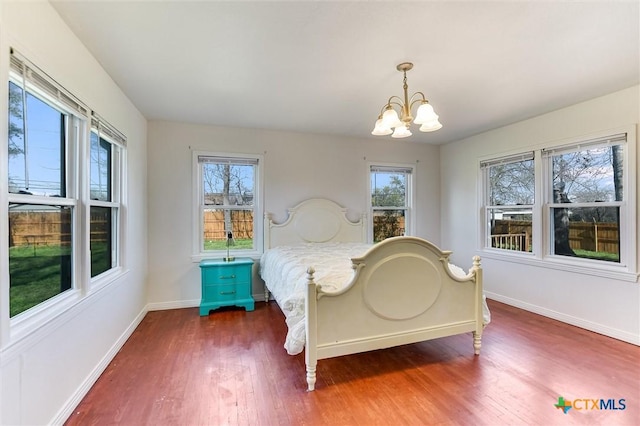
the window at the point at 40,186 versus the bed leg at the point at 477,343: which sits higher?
the window at the point at 40,186

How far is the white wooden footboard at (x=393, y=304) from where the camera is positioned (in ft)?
6.71

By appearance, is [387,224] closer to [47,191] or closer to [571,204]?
[571,204]

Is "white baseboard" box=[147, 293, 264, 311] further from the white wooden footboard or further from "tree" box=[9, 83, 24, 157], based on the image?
"tree" box=[9, 83, 24, 157]

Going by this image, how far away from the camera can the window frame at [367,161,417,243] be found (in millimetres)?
4699

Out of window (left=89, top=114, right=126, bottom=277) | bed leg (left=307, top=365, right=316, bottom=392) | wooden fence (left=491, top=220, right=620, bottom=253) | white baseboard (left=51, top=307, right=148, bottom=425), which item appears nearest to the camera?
white baseboard (left=51, top=307, right=148, bottom=425)

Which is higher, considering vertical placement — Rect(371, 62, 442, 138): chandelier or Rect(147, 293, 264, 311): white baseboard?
Rect(371, 62, 442, 138): chandelier

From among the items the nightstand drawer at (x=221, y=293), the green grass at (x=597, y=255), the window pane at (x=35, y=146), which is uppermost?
the window pane at (x=35, y=146)

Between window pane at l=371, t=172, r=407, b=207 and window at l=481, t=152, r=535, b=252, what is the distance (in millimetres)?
1245

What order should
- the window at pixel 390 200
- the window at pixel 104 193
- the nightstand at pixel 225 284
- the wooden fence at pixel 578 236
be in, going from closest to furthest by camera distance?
the window at pixel 104 193, the wooden fence at pixel 578 236, the nightstand at pixel 225 284, the window at pixel 390 200

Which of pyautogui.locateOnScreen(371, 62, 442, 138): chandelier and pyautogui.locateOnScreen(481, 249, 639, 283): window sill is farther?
pyautogui.locateOnScreen(481, 249, 639, 283): window sill

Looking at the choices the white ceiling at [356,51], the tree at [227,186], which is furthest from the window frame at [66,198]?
the tree at [227,186]

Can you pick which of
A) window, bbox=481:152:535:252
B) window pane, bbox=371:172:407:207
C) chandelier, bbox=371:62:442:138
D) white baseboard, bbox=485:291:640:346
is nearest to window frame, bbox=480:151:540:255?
window, bbox=481:152:535:252

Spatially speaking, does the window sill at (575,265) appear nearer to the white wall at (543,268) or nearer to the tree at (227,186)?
the white wall at (543,268)

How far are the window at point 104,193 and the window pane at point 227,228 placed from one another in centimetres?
127
